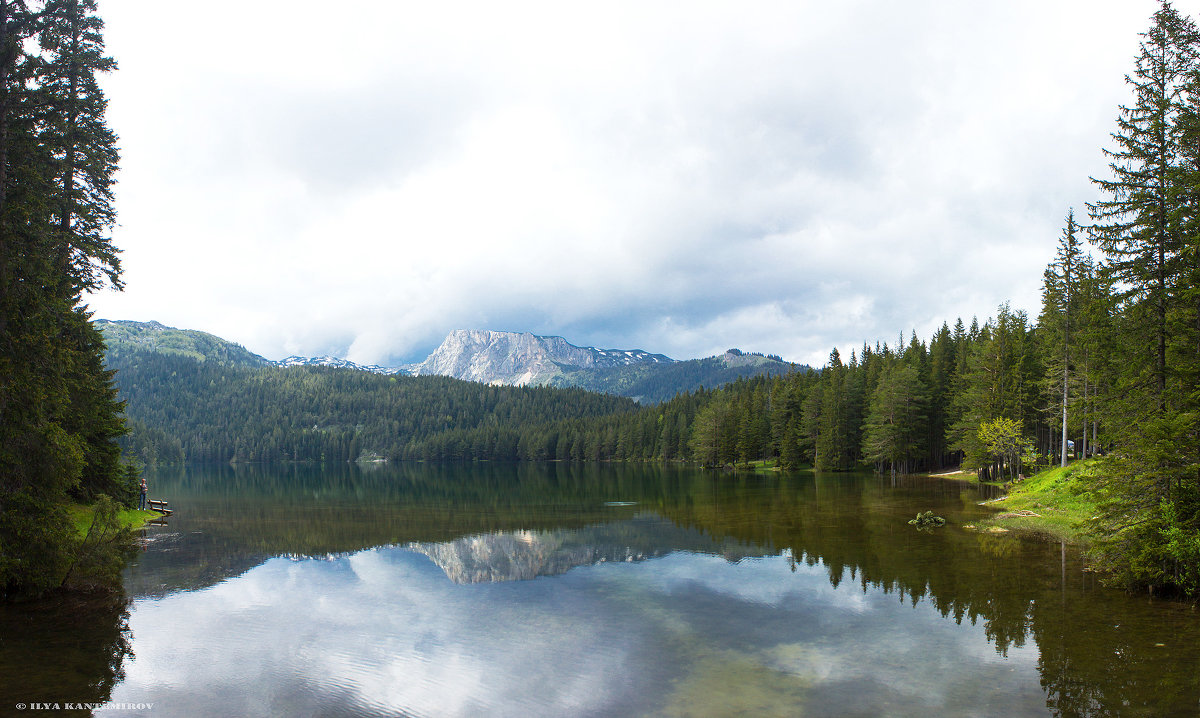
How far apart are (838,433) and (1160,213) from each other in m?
73.9

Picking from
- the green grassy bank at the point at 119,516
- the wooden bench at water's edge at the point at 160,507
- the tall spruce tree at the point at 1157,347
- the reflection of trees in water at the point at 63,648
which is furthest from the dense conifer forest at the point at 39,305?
the tall spruce tree at the point at 1157,347

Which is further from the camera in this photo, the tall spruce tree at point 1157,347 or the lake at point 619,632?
the tall spruce tree at point 1157,347

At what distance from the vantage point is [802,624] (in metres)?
16.3

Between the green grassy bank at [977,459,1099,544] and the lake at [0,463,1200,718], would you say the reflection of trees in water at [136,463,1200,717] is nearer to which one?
the lake at [0,463,1200,718]

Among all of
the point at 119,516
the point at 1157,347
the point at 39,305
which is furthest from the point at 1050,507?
the point at 119,516

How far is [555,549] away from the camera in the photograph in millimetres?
28625

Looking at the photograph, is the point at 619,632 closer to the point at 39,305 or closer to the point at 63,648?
the point at 63,648

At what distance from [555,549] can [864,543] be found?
14.7m

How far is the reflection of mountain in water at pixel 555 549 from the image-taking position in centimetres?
2423

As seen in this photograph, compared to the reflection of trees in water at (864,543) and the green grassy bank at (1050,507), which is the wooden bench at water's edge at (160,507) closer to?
the reflection of trees in water at (864,543)

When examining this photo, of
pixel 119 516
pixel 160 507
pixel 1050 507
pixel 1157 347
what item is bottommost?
pixel 160 507

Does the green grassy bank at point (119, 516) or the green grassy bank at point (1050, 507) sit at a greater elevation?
the green grassy bank at point (1050, 507)

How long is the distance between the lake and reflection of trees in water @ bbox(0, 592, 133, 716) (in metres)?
0.07

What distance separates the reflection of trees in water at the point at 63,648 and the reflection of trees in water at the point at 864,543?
184 inches
